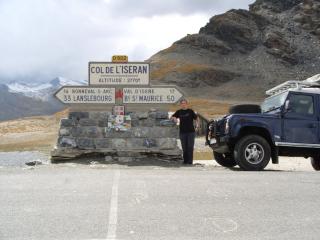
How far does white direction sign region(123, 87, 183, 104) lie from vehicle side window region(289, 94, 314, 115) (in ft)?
9.91

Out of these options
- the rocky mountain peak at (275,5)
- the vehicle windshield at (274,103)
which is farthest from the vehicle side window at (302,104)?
the rocky mountain peak at (275,5)

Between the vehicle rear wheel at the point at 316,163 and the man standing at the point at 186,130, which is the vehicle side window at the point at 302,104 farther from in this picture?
the man standing at the point at 186,130

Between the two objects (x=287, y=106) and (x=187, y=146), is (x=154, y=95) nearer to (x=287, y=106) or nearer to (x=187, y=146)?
(x=187, y=146)

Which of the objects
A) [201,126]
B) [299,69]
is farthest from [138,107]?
[299,69]

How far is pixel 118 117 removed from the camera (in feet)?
45.8

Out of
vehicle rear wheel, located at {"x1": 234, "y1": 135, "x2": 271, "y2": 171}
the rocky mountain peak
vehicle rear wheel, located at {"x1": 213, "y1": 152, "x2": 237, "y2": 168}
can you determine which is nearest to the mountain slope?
the rocky mountain peak

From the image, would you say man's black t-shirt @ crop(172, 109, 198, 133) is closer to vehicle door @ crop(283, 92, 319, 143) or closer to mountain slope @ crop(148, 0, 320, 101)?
vehicle door @ crop(283, 92, 319, 143)

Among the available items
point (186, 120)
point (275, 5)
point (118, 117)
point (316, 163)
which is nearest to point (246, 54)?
point (275, 5)

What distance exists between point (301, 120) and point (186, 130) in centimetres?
293

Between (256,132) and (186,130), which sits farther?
(186,130)

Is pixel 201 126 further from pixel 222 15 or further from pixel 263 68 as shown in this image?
pixel 222 15

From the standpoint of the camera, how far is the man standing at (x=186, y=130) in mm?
13781

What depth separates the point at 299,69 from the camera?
97.7 metres

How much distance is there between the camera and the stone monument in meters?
13.8
